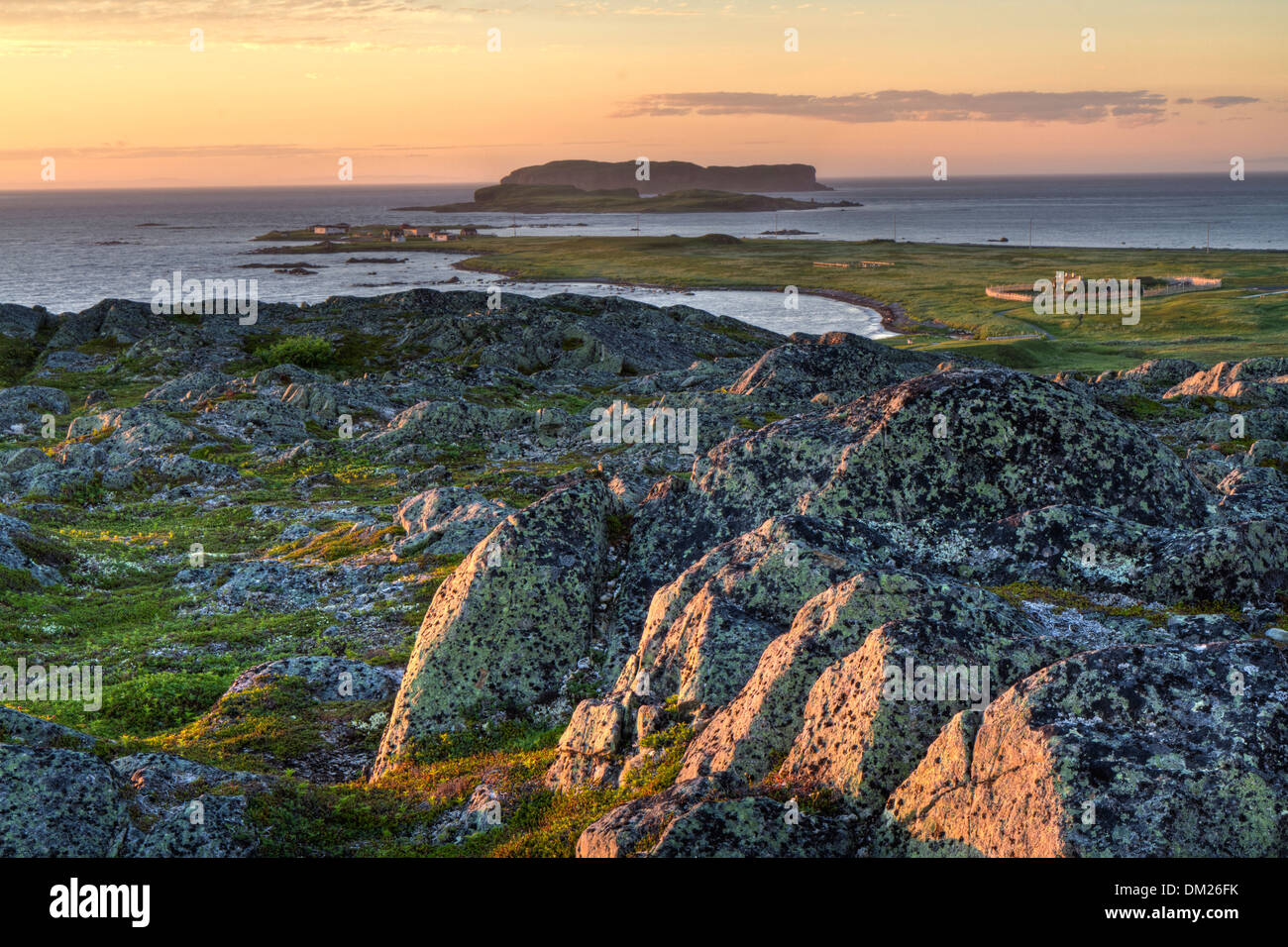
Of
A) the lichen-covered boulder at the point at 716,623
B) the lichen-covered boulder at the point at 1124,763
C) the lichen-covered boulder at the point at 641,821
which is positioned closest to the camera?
the lichen-covered boulder at the point at 1124,763

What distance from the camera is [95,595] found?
2572cm

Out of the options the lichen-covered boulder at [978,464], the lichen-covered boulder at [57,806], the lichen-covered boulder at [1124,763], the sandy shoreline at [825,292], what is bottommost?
the lichen-covered boulder at [57,806]

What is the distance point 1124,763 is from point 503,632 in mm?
9736

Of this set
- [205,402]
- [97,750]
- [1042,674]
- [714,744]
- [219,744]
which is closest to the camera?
[1042,674]

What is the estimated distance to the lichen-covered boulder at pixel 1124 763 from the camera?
681 cm

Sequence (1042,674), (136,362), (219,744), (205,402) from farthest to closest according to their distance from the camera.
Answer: (136,362) → (205,402) → (219,744) → (1042,674)

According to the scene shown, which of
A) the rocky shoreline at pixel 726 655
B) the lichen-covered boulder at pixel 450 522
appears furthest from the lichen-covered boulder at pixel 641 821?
the lichen-covered boulder at pixel 450 522

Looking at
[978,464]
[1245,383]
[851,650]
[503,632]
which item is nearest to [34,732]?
[503,632]

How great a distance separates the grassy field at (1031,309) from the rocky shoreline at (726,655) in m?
60.6

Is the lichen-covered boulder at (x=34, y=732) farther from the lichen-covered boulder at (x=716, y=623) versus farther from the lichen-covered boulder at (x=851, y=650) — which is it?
the lichen-covered boulder at (x=851, y=650)
